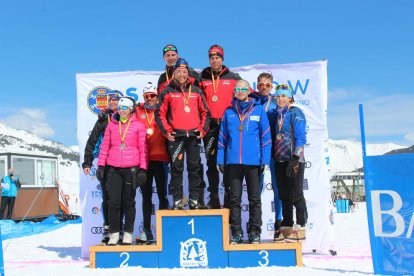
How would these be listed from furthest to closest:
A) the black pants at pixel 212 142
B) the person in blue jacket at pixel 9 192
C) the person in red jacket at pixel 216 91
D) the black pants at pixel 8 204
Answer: the black pants at pixel 8 204 < the person in blue jacket at pixel 9 192 < the person in red jacket at pixel 216 91 < the black pants at pixel 212 142

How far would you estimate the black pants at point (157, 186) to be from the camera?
17.3 feet

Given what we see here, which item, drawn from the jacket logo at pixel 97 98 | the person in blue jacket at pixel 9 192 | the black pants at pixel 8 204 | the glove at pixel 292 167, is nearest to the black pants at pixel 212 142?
the glove at pixel 292 167

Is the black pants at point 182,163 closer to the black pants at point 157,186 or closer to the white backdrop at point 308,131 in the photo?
the black pants at point 157,186

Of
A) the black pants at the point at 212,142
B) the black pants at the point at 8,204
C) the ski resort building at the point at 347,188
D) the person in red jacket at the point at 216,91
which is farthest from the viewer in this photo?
the ski resort building at the point at 347,188

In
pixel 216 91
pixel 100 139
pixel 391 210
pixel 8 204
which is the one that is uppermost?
pixel 216 91

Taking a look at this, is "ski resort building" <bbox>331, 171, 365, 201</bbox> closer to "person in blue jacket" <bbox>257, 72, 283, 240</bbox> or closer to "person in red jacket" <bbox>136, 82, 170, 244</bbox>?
"person in blue jacket" <bbox>257, 72, 283, 240</bbox>

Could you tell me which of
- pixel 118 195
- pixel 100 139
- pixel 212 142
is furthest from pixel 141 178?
pixel 100 139

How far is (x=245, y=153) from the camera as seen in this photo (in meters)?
4.61

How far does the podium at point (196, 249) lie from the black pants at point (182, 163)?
0.92 feet

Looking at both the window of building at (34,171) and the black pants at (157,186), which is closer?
the black pants at (157,186)

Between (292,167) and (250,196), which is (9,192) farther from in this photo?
(292,167)

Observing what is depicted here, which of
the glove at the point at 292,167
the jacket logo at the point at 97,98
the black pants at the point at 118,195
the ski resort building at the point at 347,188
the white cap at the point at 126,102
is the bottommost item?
the ski resort building at the point at 347,188

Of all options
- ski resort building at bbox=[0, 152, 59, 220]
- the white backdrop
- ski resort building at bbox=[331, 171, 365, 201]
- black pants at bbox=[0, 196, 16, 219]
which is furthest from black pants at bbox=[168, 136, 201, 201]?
ski resort building at bbox=[331, 171, 365, 201]

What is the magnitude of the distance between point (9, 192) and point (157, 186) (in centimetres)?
913
